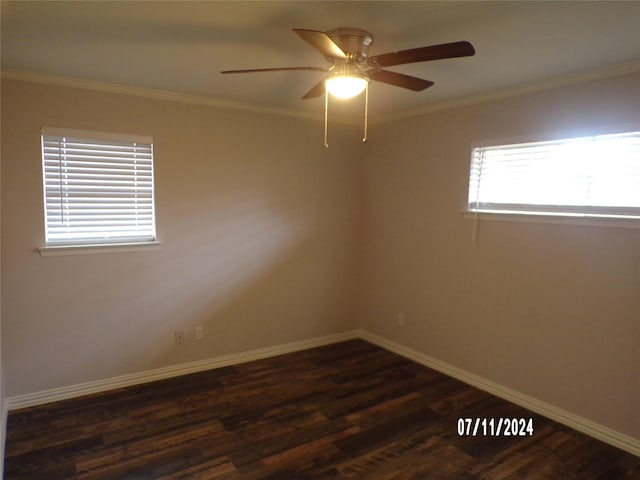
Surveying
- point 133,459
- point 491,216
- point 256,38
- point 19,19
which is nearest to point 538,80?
point 491,216

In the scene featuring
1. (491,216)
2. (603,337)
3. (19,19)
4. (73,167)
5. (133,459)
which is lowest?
(133,459)

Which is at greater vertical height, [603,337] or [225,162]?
[225,162]

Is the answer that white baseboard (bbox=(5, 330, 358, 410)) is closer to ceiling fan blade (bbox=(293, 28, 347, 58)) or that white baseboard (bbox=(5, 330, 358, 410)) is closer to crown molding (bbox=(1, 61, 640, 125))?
crown molding (bbox=(1, 61, 640, 125))

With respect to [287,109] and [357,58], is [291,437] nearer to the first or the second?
[357,58]

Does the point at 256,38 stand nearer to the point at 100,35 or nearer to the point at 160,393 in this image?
the point at 100,35

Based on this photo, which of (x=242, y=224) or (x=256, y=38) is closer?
(x=256, y=38)

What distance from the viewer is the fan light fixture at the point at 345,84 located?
6.58 feet

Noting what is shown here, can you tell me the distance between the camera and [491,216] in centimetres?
316

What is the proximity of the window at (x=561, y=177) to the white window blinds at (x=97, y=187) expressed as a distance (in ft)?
8.62

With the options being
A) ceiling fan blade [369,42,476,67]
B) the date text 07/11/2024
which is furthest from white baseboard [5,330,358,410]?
ceiling fan blade [369,42,476,67]

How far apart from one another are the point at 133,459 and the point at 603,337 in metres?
2.97

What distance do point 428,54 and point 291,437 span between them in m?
2.31

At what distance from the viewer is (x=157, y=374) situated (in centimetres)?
337

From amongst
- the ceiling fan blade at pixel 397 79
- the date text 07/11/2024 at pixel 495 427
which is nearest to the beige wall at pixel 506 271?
the date text 07/11/2024 at pixel 495 427
